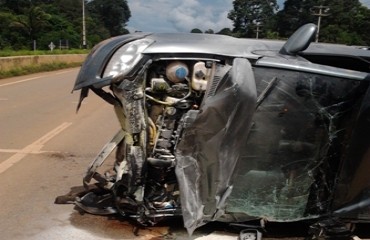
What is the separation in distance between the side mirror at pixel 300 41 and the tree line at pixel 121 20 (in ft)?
60.5

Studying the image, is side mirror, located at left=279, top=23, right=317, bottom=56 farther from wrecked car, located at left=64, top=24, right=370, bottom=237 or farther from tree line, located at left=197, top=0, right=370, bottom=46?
tree line, located at left=197, top=0, right=370, bottom=46

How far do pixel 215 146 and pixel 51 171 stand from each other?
3.13m

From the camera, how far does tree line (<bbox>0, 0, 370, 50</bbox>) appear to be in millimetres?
52688

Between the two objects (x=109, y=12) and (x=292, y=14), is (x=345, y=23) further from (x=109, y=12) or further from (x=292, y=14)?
(x=109, y=12)

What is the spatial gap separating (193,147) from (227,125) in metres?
0.32

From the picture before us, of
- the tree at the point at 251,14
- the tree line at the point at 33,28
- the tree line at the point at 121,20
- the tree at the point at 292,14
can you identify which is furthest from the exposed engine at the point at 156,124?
the tree at the point at 251,14

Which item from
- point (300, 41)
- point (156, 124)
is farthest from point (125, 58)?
point (300, 41)

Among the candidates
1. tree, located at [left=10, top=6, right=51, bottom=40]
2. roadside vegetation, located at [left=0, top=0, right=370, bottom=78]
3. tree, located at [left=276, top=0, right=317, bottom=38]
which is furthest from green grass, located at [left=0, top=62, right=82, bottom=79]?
tree, located at [left=276, top=0, right=317, bottom=38]

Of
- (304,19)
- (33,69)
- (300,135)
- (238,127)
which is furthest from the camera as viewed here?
(304,19)

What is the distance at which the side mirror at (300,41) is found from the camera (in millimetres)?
3756

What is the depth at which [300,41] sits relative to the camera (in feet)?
12.4

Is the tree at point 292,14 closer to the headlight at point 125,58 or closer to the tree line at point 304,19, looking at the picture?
the tree line at point 304,19

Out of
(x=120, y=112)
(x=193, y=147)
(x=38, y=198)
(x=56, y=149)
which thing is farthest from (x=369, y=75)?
(x=56, y=149)

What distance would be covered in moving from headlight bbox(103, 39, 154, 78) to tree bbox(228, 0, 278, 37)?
9019 centimetres
